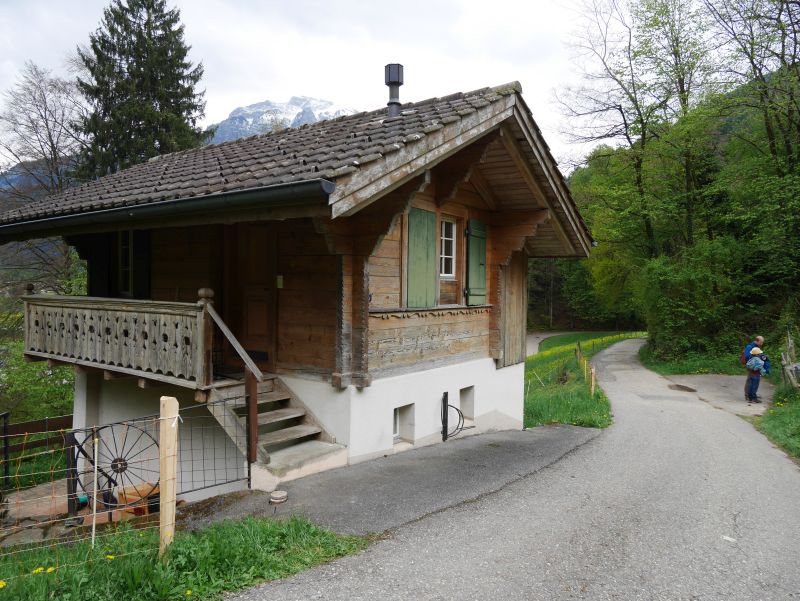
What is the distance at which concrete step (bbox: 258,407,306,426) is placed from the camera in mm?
6695

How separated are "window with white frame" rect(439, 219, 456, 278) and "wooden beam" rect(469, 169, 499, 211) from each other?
787 mm

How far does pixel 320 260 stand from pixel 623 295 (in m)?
36.9

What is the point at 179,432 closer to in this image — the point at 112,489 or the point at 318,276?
the point at 112,489

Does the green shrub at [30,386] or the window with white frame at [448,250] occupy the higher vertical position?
the window with white frame at [448,250]

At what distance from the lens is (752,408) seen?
13547mm

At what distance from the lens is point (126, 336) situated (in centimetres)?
717

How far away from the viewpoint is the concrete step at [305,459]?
6.25 meters

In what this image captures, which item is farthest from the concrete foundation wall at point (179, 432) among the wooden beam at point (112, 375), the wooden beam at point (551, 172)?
the wooden beam at point (551, 172)

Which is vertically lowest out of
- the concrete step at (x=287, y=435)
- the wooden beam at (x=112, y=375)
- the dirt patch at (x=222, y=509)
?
the dirt patch at (x=222, y=509)

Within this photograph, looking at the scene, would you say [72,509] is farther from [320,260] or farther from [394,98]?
[394,98]

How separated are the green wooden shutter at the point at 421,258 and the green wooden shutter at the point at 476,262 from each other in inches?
46.4

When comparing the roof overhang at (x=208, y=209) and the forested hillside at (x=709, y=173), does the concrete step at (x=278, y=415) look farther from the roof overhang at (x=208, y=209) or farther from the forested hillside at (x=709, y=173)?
the forested hillside at (x=709, y=173)

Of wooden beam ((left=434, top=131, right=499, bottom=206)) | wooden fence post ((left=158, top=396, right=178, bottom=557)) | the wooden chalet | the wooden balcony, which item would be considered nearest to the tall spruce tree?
the wooden chalet

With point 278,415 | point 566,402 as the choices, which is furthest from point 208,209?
point 566,402
